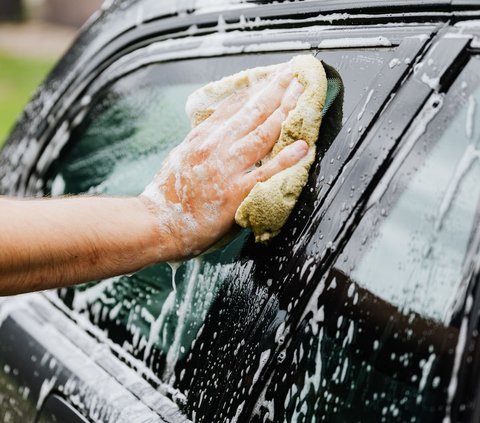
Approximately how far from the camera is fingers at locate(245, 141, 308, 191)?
1.47 m

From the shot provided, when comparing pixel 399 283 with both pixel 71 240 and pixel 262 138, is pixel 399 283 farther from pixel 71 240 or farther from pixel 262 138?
pixel 71 240

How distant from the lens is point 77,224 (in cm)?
153

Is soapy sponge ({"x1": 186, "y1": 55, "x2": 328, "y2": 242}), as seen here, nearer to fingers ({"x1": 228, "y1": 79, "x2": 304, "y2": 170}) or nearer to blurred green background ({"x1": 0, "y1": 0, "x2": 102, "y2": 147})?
fingers ({"x1": 228, "y1": 79, "x2": 304, "y2": 170})

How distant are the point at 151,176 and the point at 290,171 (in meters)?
0.61

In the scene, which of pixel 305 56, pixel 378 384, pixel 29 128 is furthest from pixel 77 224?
pixel 29 128

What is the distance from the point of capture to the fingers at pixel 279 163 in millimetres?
1473

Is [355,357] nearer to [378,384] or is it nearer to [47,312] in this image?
[378,384]

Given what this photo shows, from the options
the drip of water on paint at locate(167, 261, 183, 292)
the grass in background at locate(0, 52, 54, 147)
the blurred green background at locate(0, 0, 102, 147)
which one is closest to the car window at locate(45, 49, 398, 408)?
the drip of water on paint at locate(167, 261, 183, 292)

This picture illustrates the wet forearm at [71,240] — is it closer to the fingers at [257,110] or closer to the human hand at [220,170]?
the human hand at [220,170]

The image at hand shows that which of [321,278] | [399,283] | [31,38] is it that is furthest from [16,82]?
[399,283]

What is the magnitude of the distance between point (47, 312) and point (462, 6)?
4.71ft

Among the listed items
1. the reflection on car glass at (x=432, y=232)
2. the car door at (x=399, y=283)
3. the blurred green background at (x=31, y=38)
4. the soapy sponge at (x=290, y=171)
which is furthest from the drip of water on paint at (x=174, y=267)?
the blurred green background at (x=31, y=38)

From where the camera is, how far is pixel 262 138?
5.06 feet

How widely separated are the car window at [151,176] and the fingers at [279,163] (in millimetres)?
54
